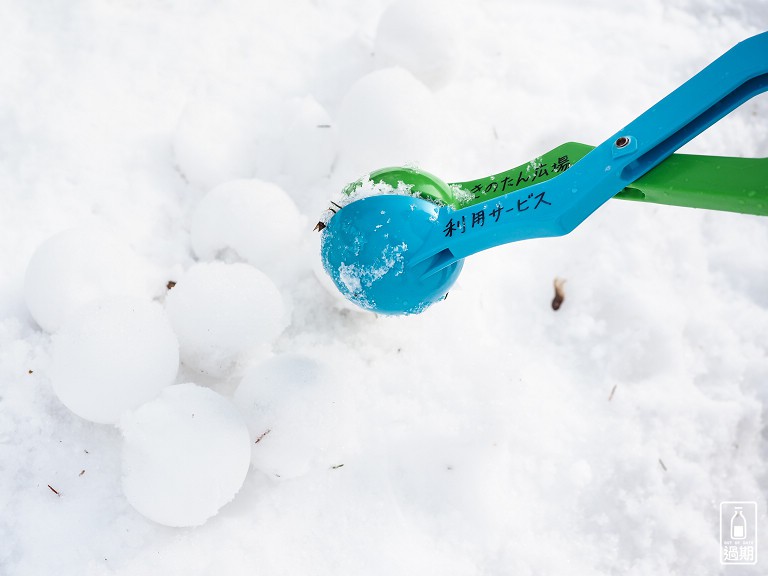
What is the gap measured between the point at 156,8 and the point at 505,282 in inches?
42.9

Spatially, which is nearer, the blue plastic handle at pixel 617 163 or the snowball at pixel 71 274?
the blue plastic handle at pixel 617 163

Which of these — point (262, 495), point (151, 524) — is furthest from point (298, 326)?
point (151, 524)

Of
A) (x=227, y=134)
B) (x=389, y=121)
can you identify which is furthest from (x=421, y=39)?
(x=227, y=134)

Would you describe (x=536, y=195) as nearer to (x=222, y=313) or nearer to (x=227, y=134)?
(x=222, y=313)

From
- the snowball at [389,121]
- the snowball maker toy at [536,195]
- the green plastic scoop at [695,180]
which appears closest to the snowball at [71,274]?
the snowball maker toy at [536,195]

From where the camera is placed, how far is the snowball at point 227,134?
145 centimetres

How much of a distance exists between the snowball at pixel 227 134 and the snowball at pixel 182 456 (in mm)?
567

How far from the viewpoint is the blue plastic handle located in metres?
0.87

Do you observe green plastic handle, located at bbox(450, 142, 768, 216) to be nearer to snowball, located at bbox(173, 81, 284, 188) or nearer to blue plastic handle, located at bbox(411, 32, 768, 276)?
blue plastic handle, located at bbox(411, 32, 768, 276)

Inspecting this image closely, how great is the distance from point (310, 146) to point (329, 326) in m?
0.40

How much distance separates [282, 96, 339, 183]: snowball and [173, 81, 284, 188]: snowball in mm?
51

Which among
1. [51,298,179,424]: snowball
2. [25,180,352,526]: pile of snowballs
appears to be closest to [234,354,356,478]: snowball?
[25,180,352,526]: pile of snowballs

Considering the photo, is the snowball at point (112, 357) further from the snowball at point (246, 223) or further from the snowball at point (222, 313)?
the snowball at point (246, 223)

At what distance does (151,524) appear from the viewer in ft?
3.78
